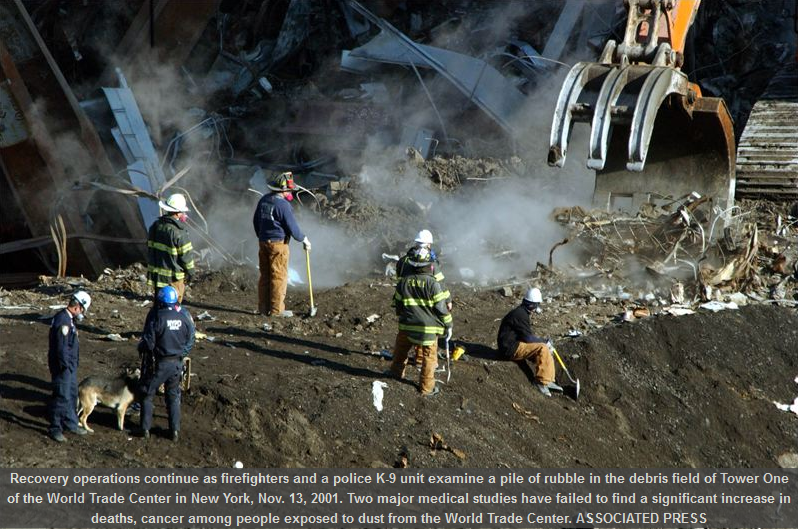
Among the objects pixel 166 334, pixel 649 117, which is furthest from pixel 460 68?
pixel 166 334

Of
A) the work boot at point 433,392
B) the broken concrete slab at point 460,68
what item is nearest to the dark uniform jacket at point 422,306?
the work boot at point 433,392

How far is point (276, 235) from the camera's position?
1044cm

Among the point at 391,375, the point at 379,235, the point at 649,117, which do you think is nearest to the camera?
the point at 391,375

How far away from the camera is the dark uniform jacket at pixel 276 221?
10.4 m

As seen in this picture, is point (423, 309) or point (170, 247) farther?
point (170, 247)

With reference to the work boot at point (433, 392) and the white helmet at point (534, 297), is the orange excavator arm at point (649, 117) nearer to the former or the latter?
the white helmet at point (534, 297)

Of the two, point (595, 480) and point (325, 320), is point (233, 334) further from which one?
point (595, 480)

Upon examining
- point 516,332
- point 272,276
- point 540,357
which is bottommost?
point 540,357

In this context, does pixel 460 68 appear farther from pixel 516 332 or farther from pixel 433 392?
pixel 433 392

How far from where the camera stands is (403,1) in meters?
17.7

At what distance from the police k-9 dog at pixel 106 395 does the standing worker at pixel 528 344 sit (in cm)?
346

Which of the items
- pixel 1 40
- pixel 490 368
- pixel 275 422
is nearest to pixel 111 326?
pixel 275 422

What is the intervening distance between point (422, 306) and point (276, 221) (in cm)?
252

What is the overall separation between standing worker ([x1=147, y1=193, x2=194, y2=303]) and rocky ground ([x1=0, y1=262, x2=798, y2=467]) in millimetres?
696
